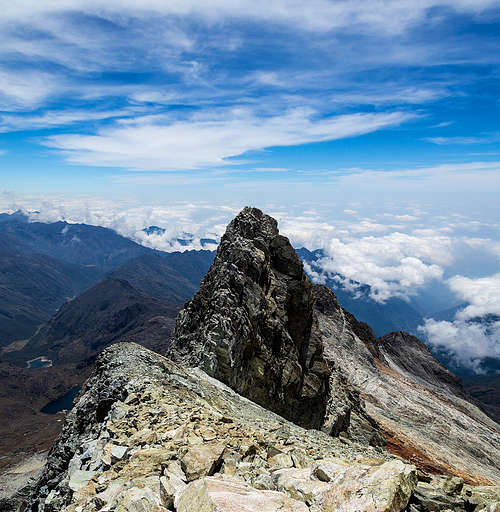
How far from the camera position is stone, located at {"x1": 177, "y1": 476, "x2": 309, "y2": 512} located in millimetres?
9086

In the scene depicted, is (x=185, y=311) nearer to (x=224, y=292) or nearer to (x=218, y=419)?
(x=224, y=292)

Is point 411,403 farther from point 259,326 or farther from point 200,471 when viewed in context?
point 200,471

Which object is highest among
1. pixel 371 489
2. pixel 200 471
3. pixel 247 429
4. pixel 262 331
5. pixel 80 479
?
pixel 371 489

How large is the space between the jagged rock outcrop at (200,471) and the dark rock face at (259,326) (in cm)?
1367

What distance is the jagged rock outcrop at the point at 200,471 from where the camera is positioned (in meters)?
9.82

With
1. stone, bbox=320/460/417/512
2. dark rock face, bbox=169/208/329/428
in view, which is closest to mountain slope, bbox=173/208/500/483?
dark rock face, bbox=169/208/329/428

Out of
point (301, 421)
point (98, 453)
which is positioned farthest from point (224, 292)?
point (98, 453)

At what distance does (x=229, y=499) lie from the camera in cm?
937

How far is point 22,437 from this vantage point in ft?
Result: 610

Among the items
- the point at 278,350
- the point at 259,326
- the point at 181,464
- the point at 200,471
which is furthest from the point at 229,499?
the point at 278,350

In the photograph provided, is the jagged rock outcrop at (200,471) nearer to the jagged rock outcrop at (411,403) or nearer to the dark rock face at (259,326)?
the dark rock face at (259,326)

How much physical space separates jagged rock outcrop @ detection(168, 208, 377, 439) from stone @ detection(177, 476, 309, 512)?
874 inches

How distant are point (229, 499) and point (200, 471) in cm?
261

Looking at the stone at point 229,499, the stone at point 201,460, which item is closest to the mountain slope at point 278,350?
the stone at point 201,460
